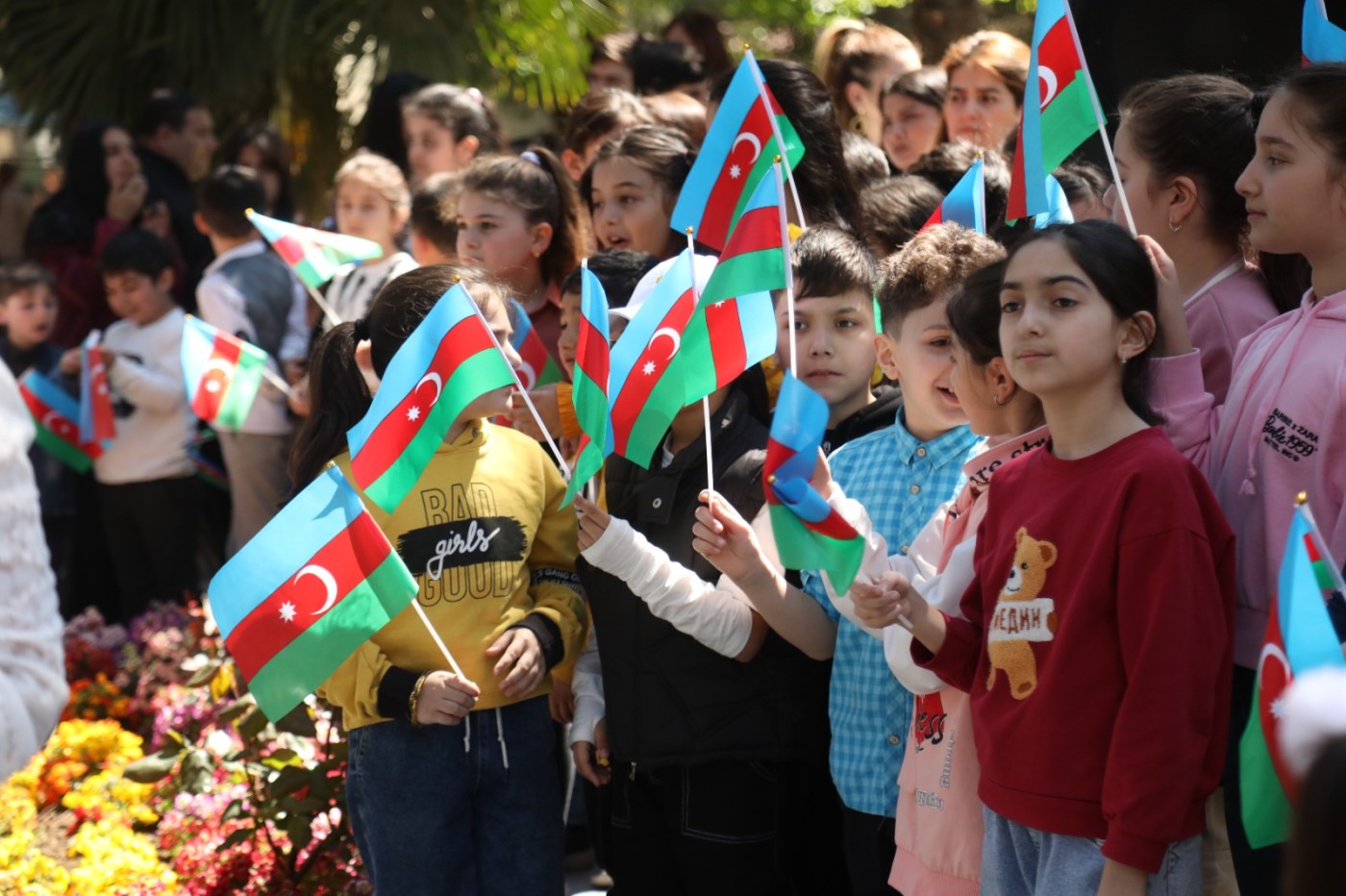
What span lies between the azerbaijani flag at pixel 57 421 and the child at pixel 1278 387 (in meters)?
5.16

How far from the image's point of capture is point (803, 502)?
Result: 2416 millimetres

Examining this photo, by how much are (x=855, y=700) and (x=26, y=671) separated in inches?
61.2

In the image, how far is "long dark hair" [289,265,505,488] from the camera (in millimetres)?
3367

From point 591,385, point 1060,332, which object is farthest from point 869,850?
point 1060,332

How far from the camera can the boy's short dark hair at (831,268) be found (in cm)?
336

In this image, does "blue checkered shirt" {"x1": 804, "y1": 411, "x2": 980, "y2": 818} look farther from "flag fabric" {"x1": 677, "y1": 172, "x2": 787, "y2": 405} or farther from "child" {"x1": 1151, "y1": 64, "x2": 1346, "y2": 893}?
"child" {"x1": 1151, "y1": 64, "x2": 1346, "y2": 893}

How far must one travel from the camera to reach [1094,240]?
246 centimetres

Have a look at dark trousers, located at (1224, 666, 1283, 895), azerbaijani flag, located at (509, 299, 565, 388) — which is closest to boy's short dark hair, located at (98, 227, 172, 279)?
azerbaijani flag, located at (509, 299, 565, 388)

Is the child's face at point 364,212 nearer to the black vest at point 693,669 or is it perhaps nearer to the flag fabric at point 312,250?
the flag fabric at point 312,250

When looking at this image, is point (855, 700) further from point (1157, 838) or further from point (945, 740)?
point (1157, 838)

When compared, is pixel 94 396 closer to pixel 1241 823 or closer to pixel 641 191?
pixel 641 191

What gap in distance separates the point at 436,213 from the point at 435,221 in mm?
37

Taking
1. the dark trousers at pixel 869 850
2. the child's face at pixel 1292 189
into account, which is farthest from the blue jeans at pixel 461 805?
the child's face at pixel 1292 189

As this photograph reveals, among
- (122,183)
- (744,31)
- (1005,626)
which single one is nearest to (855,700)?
(1005,626)
